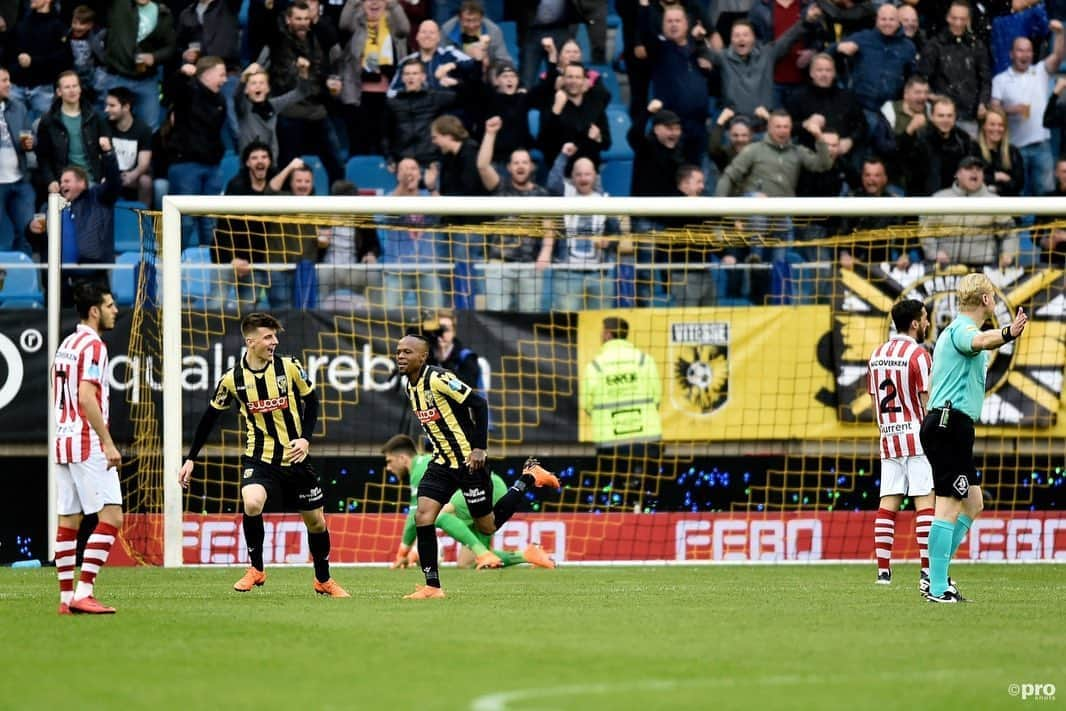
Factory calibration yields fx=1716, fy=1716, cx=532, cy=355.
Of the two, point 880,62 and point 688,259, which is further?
point 880,62

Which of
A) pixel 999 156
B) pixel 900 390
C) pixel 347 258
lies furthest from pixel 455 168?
pixel 900 390

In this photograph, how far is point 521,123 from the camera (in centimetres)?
1823

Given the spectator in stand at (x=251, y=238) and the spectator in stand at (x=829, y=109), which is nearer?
the spectator in stand at (x=251, y=238)

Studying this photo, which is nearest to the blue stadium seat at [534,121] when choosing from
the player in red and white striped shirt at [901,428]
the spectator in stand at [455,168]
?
the spectator in stand at [455,168]

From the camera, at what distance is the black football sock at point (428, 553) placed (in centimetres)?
1152

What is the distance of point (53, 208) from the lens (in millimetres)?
15641

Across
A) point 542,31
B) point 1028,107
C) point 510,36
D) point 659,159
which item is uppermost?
point 510,36

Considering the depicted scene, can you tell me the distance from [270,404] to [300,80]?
686 centimetres

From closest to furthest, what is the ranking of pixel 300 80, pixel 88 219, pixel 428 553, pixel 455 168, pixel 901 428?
pixel 428 553 → pixel 901 428 → pixel 88 219 → pixel 455 168 → pixel 300 80

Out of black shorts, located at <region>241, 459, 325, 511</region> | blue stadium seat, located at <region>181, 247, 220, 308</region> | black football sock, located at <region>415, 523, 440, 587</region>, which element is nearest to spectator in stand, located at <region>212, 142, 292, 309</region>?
blue stadium seat, located at <region>181, 247, 220, 308</region>

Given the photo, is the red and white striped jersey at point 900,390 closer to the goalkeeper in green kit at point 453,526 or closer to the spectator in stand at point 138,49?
the goalkeeper in green kit at point 453,526

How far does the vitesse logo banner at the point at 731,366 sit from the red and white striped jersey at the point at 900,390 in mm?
3352

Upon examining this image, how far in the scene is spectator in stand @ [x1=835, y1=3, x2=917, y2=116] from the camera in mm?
19125

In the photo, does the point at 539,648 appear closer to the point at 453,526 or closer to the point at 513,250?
the point at 453,526
